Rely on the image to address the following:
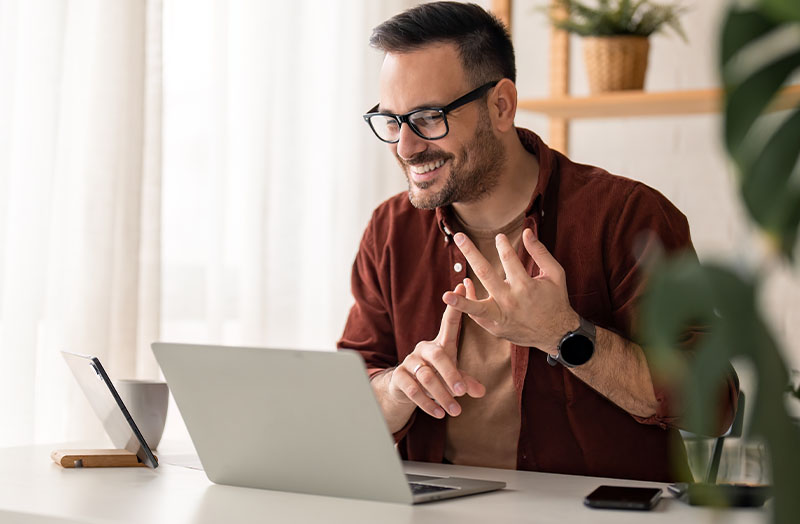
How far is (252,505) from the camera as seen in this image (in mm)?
1134

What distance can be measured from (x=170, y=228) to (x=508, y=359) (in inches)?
40.9

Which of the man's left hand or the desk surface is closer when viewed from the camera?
the desk surface

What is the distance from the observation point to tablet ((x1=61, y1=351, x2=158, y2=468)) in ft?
4.58

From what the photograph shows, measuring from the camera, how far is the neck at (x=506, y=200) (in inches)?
77.1

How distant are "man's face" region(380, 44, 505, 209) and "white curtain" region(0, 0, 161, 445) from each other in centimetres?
63

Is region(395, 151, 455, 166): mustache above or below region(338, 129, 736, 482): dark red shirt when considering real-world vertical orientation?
above

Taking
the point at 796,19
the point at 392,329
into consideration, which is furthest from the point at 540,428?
the point at 796,19

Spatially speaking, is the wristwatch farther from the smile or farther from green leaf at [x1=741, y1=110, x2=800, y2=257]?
green leaf at [x1=741, y1=110, x2=800, y2=257]

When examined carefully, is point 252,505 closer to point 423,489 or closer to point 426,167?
point 423,489

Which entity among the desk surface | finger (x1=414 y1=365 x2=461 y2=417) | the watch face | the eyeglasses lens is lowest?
the desk surface

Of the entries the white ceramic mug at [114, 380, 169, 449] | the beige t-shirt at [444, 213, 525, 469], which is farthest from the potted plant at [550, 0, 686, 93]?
the white ceramic mug at [114, 380, 169, 449]

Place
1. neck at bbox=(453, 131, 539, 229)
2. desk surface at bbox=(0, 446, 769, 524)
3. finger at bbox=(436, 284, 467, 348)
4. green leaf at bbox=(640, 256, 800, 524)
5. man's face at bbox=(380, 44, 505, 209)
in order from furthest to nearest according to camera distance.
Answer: neck at bbox=(453, 131, 539, 229) → man's face at bbox=(380, 44, 505, 209) → finger at bbox=(436, 284, 467, 348) → desk surface at bbox=(0, 446, 769, 524) → green leaf at bbox=(640, 256, 800, 524)

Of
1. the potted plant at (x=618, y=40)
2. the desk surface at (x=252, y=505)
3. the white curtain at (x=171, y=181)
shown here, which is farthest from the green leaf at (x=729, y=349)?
the potted plant at (x=618, y=40)

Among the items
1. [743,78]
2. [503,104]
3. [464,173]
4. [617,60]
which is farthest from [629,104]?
[743,78]
